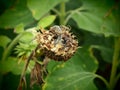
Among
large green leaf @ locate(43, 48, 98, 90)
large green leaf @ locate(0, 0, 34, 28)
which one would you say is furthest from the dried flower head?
large green leaf @ locate(0, 0, 34, 28)

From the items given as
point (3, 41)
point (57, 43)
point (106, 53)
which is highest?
point (3, 41)

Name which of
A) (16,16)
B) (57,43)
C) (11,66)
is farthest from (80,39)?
(57,43)

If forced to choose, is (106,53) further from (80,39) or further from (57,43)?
(57,43)

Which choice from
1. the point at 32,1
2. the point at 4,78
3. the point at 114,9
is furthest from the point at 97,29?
the point at 4,78

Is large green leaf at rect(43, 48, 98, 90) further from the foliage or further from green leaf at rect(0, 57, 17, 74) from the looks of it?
green leaf at rect(0, 57, 17, 74)

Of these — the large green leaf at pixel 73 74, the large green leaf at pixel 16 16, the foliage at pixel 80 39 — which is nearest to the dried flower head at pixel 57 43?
the foliage at pixel 80 39
